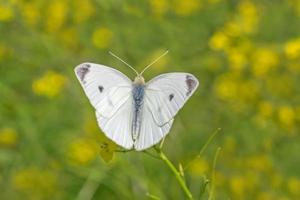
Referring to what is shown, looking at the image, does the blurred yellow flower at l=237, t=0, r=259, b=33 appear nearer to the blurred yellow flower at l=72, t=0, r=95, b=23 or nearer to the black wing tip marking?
the blurred yellow flower at l=72, t=0, r=95, b=23

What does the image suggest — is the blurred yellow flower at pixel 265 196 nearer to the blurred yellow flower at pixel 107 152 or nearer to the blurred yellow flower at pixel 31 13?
the blurred yellow flower at pixel 31 13

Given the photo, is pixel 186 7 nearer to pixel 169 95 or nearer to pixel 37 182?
pixel 37 182

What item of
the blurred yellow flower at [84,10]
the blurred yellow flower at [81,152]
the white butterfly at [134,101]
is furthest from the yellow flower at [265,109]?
the white butterfly at [134,101]

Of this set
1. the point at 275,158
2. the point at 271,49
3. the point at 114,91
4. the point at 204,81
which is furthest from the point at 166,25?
the point at 114,91

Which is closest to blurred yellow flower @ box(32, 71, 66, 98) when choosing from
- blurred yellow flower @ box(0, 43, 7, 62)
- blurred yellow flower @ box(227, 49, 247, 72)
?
blurred yellow flower @ box(0, 43, 7, 62)

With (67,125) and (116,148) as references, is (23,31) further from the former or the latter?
(116,148)

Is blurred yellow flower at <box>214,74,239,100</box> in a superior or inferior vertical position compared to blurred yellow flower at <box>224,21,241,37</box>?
inferior

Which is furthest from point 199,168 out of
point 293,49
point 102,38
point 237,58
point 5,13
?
point 5,13

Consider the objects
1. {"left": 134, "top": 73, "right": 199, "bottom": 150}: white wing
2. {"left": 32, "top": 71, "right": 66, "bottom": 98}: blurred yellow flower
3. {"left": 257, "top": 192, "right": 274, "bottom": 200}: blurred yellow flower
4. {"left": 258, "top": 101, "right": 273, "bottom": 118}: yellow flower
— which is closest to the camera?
Result: {"left": 134, "top": 73, "right": 199, "bottom": 150}: white wing
